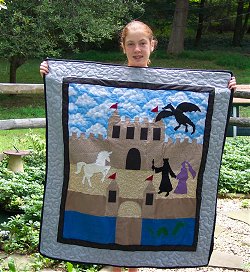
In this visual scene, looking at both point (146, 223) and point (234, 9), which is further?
point (234, 9)

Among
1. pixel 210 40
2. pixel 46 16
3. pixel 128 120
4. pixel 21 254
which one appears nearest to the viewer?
pixel 128 120

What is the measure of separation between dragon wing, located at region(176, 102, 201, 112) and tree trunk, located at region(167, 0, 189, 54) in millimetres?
18405

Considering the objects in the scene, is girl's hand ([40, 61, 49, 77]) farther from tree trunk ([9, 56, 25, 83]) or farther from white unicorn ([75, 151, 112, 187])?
tree trunk ([9, 56, 25, 83])

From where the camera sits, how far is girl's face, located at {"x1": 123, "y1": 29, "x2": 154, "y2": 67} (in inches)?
109

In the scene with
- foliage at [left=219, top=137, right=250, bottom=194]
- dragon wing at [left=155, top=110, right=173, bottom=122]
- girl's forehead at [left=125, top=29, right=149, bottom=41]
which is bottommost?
foliage at [left=219, top=137, right=250, bottom=194]

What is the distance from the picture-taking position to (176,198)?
8.98ft

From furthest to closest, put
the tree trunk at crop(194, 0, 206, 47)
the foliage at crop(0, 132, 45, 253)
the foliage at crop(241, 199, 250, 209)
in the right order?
the tree trunk at crop(194, 0, 206, 47), the foliage at crop(241, 199, 250, 209), the foliage at crop(0, 132, 45, 253)

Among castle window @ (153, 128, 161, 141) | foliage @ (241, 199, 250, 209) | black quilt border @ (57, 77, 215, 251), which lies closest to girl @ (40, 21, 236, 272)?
black quilt border @ (57, 77, 215, 251)

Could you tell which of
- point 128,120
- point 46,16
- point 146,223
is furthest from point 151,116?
point 46,16

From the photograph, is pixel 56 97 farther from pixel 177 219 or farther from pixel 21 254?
pixel 21 254

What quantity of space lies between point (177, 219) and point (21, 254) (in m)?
1.17

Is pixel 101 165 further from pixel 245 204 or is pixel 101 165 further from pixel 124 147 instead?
pixel 245 204

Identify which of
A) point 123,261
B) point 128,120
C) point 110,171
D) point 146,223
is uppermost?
point 128,120

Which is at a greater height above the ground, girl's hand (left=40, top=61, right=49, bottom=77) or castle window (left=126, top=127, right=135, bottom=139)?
girl's hand (left=40, top=61, right=49, bottom=77)
